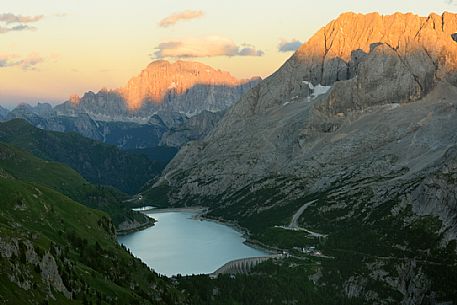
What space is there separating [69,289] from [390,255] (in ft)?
397

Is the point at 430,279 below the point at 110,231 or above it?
below

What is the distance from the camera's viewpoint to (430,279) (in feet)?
562

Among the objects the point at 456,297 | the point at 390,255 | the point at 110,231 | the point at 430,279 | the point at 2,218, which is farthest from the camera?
the point at 390,255

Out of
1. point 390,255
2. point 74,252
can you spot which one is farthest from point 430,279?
point 74,252

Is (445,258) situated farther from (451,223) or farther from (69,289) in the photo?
(69,289)

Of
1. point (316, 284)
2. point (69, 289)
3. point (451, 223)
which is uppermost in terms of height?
point (69, 289)

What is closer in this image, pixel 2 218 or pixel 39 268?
pixel 39 268

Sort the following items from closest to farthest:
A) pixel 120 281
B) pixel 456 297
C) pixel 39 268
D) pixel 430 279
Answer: pixel 39 268, pixel 120 281, pixel 456 297, pixel 430 279

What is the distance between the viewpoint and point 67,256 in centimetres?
13038

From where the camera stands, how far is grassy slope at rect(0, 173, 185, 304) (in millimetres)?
94750

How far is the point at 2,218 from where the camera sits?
130m

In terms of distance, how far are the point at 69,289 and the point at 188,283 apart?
77.4 m

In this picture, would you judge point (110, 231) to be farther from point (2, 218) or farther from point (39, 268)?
point (39, 268)

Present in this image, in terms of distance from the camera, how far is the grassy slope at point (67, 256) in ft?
311
